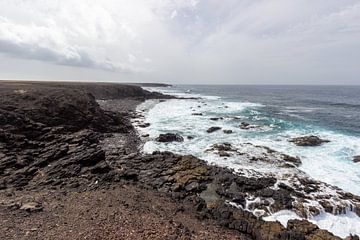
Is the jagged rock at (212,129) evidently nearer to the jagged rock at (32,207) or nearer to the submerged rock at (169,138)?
the submerged rock at (169,138)

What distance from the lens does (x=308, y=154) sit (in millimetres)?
26656

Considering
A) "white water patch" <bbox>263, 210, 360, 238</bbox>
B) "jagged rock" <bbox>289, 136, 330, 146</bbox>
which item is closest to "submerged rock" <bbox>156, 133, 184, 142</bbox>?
"jagged rock" <bbox>289, 136, 330, 146</bbox>

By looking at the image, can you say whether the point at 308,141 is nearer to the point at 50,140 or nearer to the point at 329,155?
the point at 329,155

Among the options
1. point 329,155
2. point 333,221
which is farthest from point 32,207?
point 329,155

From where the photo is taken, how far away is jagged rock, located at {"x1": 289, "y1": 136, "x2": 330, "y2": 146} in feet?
98.5

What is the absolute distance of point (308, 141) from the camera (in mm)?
30406

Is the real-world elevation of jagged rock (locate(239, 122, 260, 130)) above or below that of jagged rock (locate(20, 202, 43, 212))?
below

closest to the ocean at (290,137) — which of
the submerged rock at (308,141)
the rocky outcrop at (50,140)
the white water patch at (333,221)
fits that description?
the white water patch at (333,221)

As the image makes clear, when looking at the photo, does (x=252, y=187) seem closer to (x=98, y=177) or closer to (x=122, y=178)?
(x=122, y=178)

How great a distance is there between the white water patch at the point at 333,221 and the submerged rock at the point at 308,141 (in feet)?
46.7

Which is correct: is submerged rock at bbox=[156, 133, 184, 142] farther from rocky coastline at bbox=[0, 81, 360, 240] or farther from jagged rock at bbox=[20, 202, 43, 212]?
jagged rock at bbox=[20, 202, 43, 212]

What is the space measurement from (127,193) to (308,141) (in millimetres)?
23083

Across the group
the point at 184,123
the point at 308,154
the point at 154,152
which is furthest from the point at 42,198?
the point at 184,123

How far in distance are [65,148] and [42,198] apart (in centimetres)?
725
